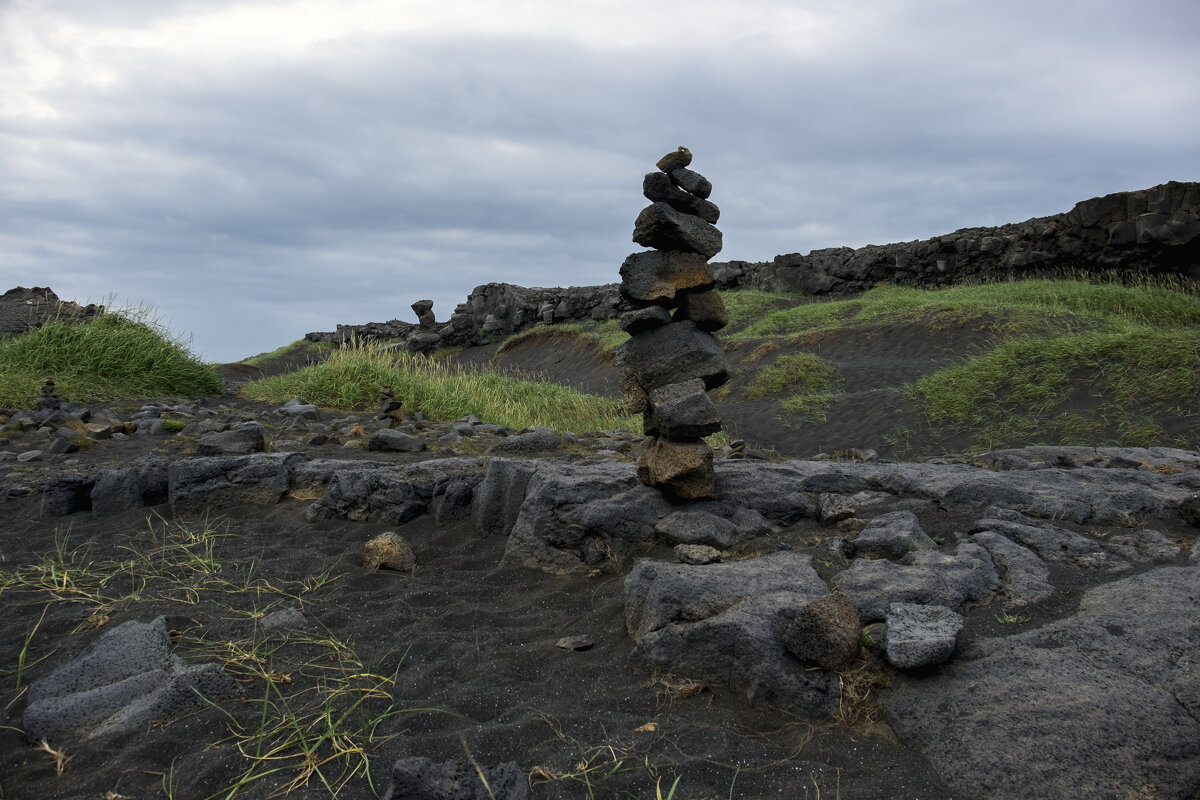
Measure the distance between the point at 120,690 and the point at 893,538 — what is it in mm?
3147

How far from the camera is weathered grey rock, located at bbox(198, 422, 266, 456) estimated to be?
558 cm

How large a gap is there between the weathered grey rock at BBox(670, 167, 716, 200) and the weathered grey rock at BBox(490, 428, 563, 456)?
2.47 metres

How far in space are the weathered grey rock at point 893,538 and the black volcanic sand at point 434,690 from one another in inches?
15.4

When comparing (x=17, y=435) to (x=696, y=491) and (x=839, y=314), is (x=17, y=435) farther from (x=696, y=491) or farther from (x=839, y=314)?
(x=839, y=314)

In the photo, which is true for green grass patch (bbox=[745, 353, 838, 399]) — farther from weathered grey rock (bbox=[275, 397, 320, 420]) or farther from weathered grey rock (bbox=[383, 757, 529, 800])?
weathered grey rock (bbox=[383, 757, 529, 800])

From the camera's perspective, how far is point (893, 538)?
11.1ft

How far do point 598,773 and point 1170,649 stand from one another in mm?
1890

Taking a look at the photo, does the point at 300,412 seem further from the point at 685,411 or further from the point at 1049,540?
the point at 1049,540

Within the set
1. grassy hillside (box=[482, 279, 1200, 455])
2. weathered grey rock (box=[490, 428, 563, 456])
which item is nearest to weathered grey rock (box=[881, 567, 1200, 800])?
weathered grey rock (box=[490, 428, 563, 456])

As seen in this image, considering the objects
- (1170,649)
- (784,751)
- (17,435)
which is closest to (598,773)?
(784,751)

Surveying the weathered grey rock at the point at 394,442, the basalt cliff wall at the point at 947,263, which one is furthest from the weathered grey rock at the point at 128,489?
the basalt cliff wall at the point at 947,263

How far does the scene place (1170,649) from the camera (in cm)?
246

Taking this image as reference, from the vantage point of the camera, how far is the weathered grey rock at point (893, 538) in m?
3.38

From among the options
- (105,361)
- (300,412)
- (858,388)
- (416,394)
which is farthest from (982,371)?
(105,361)
